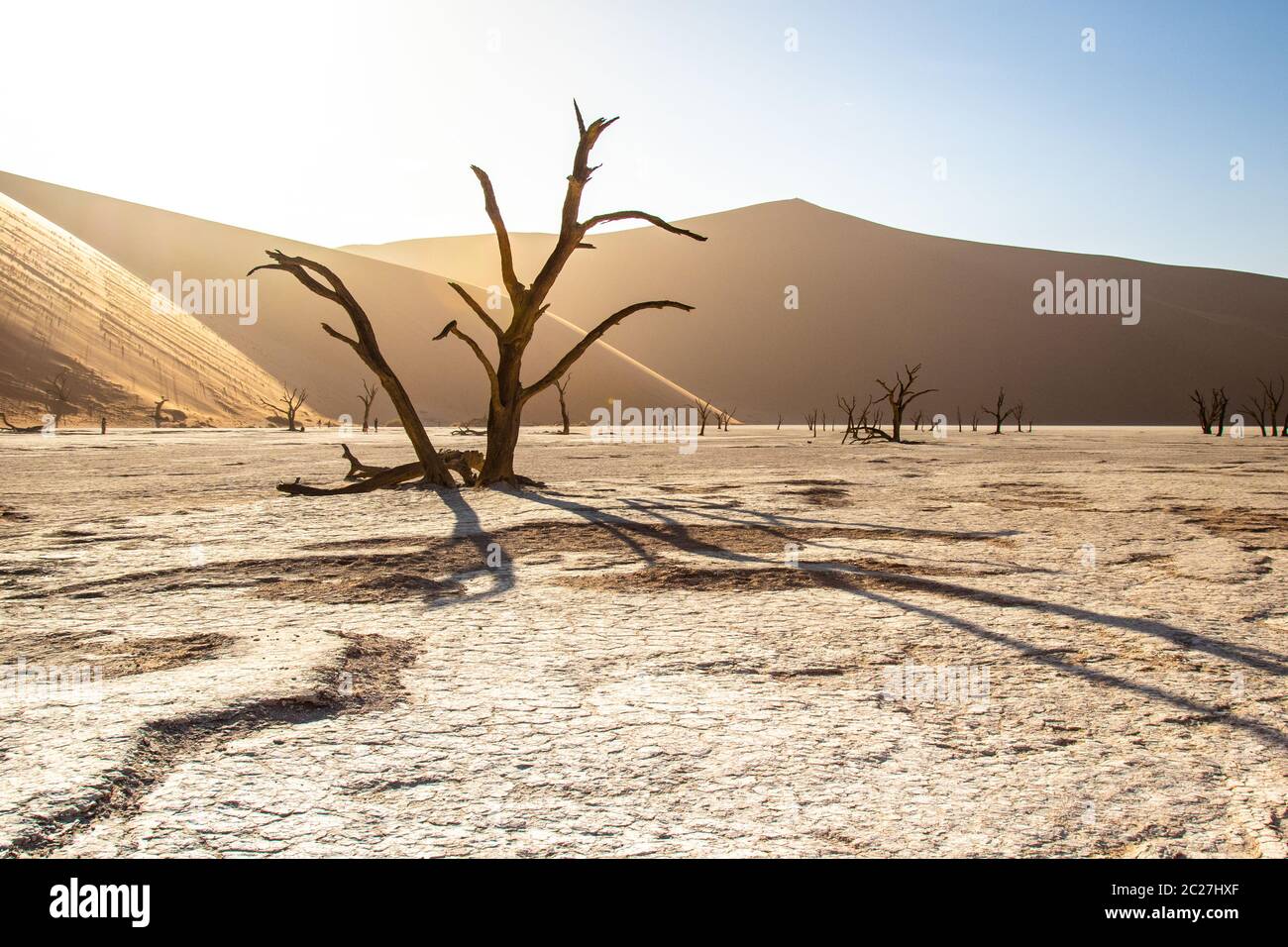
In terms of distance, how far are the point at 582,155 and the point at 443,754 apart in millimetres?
9371

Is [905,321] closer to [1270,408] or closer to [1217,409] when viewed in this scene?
[1270,408]

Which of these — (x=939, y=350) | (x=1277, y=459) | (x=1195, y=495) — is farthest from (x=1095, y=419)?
(x=1195, y=495)

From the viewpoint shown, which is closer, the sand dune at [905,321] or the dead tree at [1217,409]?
the dead tree at [1217,409]

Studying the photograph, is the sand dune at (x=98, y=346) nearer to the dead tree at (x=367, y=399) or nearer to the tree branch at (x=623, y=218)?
the dead tree at (x=367, y=399)

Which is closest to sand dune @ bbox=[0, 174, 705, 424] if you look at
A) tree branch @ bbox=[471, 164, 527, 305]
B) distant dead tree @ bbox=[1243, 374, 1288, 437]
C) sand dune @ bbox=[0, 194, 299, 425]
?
sand dune @ bbox=[0, 194, 299, 425]

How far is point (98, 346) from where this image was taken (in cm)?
4903

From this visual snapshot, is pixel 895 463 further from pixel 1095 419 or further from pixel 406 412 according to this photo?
pixel 1095 419

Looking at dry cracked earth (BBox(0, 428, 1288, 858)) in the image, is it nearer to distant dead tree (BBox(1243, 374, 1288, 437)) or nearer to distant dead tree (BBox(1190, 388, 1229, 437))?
distant dead tree (BBox(1243, 374, 1288, 437))

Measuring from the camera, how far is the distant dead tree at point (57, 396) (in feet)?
137

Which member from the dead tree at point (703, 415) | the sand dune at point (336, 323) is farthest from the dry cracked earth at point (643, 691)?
the sand dune at point (336, 323)

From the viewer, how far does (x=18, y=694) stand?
3.02m

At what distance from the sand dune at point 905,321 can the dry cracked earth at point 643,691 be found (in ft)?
260

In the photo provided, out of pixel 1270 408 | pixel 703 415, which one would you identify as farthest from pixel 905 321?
pixel 703 415

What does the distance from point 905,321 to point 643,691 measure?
323ft
